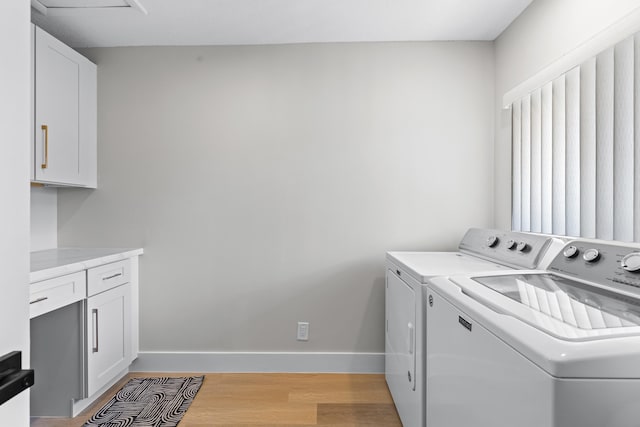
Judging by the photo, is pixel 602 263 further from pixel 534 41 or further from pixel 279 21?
pixel 279 21

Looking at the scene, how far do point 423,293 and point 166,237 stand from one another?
185 centimetres

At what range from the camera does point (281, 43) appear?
2623mm

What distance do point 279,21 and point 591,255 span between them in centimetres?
205

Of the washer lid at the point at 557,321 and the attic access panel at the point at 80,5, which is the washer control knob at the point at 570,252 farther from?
the attic access panel at the point at 80,5

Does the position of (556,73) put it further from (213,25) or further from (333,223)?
(213,25)

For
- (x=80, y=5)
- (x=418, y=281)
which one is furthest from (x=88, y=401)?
(x=80, y=5)

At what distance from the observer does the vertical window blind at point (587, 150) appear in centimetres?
143

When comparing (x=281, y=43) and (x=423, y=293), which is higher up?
(x=281, y=43)

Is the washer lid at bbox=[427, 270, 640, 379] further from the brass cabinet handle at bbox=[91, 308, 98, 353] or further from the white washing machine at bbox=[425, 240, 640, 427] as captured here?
the brass cabinet handle at bbox=[91, 308, 98, 353]

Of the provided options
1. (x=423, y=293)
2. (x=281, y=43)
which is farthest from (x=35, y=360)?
(x=281, y=43)

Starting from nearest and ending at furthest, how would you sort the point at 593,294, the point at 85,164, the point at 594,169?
the point at 593,294
the point at 594,169
the point at 85,164

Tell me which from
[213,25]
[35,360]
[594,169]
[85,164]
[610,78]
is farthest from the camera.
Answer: [85,164]

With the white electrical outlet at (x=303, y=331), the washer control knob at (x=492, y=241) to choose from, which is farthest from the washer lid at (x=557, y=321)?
the white electrical outlet at (x=303, y=331)

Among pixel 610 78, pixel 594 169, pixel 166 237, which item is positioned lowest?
pixel 166 237
